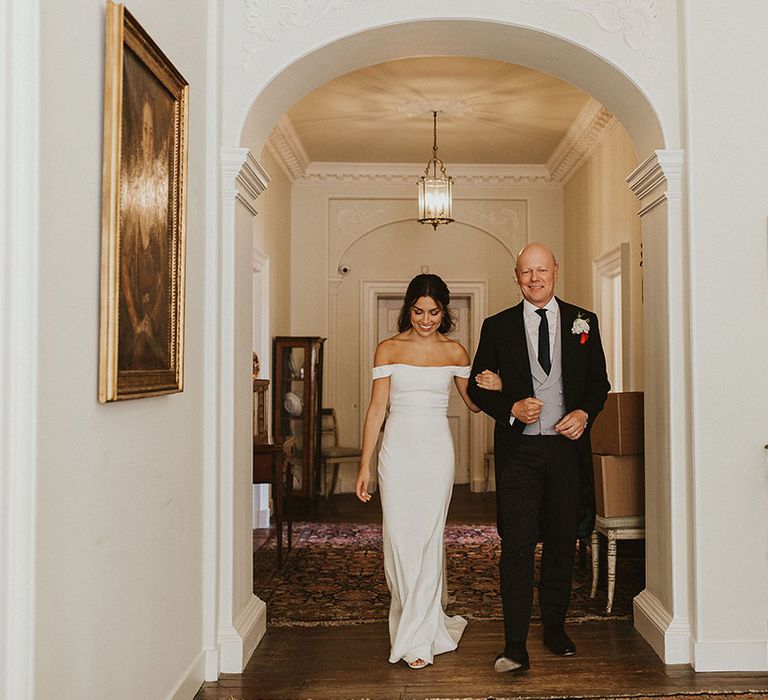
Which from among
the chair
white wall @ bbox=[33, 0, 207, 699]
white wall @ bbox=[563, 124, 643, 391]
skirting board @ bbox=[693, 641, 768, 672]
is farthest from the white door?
white wall @ bbox=[33, 0, 207, 699]

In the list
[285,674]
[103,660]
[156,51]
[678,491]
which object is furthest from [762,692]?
[156,51]

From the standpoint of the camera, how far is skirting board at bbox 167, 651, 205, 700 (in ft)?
9.73

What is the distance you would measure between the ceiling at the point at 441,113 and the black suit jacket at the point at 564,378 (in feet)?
9.33

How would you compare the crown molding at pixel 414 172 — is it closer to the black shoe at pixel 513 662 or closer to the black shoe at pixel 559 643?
the black shoe at pixel 559 643

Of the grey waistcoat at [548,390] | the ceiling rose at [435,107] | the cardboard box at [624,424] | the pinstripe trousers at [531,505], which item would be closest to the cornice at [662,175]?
the grey waistcoat at [548,390]

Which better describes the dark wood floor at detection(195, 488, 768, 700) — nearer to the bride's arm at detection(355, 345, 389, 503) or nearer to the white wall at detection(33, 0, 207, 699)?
the white wall at detection(33, 0, 207, 699)

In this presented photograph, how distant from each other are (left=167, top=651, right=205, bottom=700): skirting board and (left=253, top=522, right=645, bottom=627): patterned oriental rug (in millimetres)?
878

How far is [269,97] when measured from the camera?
12.2ft

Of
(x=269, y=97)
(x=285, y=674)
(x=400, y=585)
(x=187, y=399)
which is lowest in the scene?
(x=285, y=674)

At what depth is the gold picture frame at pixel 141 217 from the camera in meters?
2.23

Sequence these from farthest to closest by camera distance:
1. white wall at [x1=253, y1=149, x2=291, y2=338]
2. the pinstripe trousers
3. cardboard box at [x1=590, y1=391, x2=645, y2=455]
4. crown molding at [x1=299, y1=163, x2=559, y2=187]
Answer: crown molding at [x1=299, y1=163, x2=559, y2=187], white wall at [x1=253, y1=149, x2=291, y2=338], cardboard box at [x1=590, y1=391, x2=645, y2=455], the pinstripe trousers

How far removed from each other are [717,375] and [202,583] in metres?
2.24

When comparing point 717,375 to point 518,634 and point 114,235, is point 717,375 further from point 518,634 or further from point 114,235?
point 114,235

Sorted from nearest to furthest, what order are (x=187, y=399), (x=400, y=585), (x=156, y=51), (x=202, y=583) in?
(x=156, y=51) < (x=187, y=399) < (x=202, y=583) < (x=400, y=585)
